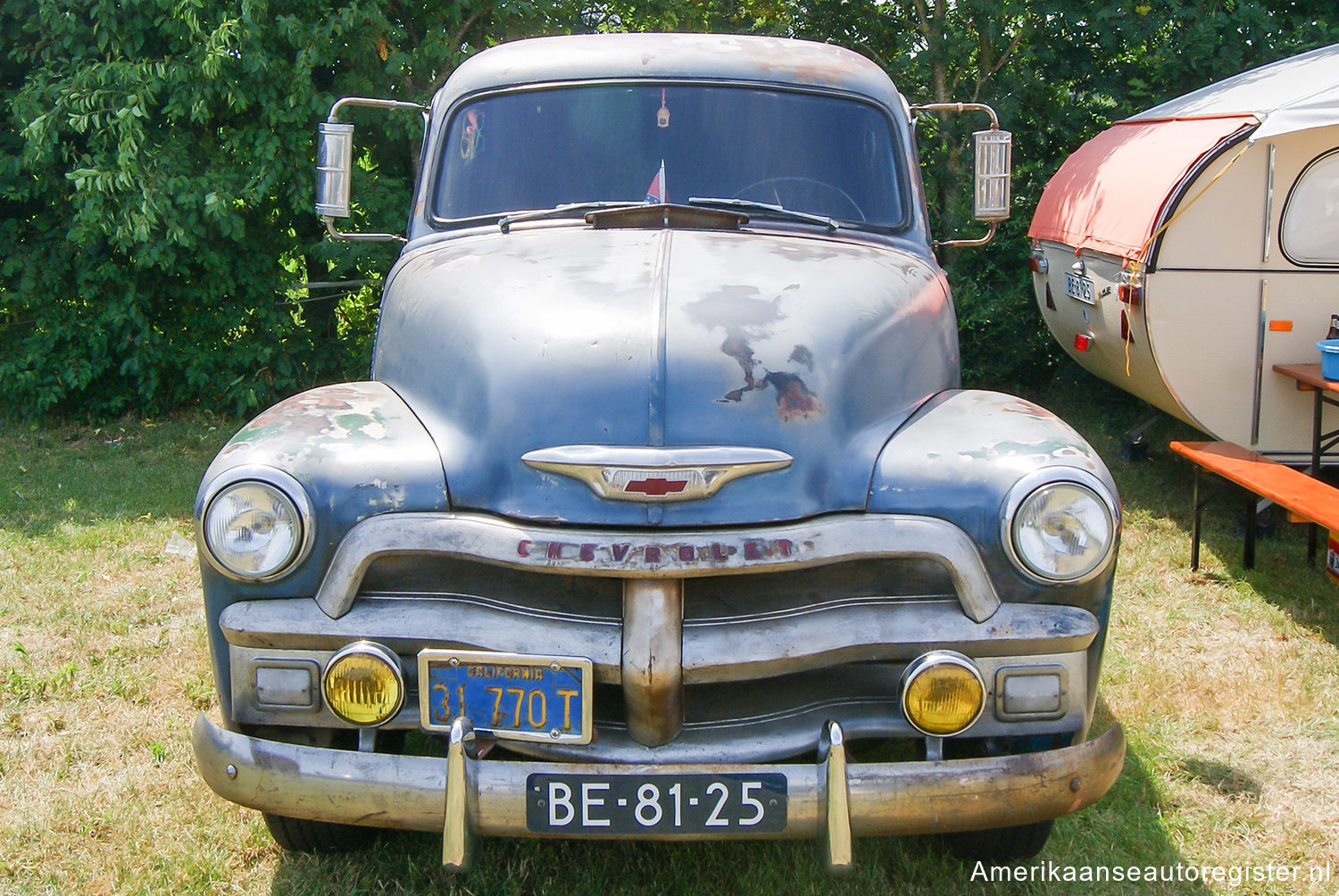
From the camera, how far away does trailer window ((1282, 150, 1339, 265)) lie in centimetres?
630

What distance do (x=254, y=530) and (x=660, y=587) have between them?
938 mm

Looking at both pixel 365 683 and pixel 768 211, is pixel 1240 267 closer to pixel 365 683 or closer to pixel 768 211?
pixel 768 211

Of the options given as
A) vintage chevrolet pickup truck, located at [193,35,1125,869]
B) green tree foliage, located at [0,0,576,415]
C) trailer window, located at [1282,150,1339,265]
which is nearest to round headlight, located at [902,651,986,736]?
vintage chevrolet pickup truck, located at [193,35,1125,869]

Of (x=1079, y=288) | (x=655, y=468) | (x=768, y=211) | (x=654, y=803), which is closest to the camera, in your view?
(x=654, y=803)

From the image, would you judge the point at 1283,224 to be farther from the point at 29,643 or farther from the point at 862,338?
the point at 29,643

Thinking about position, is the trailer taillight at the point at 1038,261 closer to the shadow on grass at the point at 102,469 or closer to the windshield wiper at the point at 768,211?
the windshield wiper at the point at 768,211

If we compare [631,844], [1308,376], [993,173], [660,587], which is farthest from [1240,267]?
[660,587]

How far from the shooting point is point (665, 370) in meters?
2.73

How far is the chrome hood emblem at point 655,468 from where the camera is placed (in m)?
2.58

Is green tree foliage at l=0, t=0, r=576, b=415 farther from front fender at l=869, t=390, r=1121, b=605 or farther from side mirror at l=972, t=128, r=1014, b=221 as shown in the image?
front fender at l=869, t=390, r=1121, b=605

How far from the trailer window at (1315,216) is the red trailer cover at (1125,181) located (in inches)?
20.1

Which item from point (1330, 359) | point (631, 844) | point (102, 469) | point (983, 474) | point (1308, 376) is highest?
point (983, 474)

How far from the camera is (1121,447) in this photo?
8211mm

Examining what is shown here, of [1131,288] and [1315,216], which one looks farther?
[1131,288]
